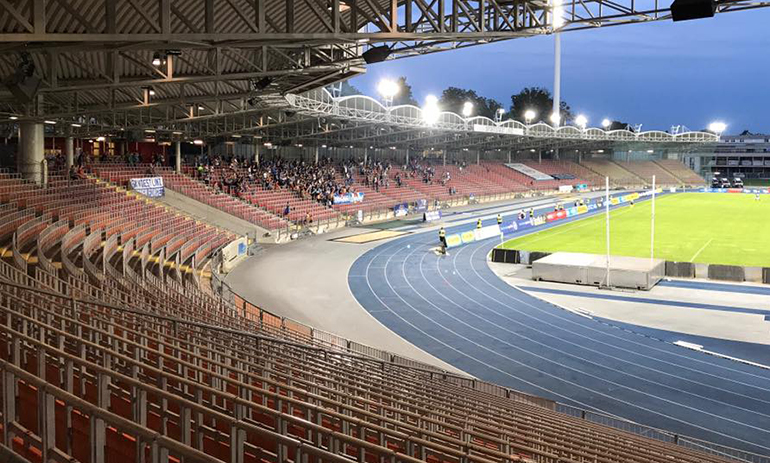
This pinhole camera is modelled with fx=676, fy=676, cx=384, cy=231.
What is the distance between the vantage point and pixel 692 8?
14.6 m

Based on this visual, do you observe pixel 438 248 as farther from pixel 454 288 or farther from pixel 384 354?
pixel 384 354

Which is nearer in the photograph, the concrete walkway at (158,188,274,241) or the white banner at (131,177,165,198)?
the white banner at (131,177,165,198)

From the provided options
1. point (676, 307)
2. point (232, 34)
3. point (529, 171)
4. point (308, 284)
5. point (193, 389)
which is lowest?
point (676, 307)

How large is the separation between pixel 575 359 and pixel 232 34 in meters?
13.0

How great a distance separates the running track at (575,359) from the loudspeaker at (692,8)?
895cm

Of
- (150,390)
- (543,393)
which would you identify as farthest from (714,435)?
(150,390)

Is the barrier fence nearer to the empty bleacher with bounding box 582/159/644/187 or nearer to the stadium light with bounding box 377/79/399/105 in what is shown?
the stadium light with bounding box 377/79/399/105

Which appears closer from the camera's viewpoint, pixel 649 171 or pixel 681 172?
pixel 649 171

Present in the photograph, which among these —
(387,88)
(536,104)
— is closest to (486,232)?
(387,88)

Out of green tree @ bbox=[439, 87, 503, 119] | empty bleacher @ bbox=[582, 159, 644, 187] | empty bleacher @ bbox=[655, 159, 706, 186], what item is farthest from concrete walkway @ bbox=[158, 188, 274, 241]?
green tree @ bbox=[439, 87, 503, 119]

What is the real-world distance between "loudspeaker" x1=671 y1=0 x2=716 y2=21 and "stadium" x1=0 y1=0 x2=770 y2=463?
51 mm

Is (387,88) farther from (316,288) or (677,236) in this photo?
(316,288)

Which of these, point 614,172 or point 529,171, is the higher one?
point 614,172

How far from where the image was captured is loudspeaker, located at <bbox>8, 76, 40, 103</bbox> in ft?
64.5
